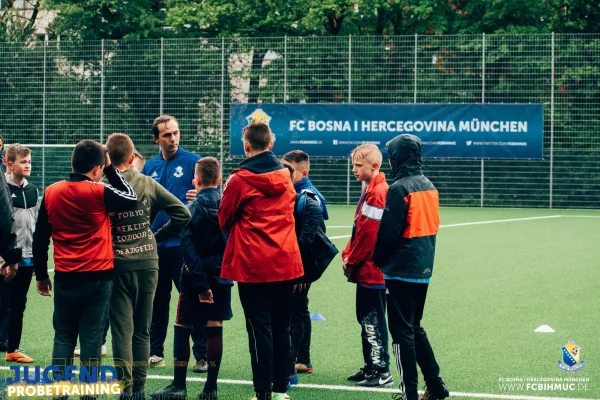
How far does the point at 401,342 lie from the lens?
19.1 feet

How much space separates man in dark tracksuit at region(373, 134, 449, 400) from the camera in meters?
5.81

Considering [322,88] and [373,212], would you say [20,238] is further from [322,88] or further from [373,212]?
[322,88]

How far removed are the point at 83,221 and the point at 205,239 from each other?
37.7 inches

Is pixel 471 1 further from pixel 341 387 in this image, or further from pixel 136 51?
pixel 341 387

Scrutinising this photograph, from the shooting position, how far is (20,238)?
24.9ft

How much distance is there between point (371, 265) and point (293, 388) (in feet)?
3.13

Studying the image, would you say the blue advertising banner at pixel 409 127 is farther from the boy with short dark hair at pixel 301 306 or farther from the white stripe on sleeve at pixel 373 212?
the white stripe on sleeve at pixel 373 212

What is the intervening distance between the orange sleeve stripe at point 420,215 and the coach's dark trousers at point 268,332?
31.4 inches

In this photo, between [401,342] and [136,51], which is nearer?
[401,342]

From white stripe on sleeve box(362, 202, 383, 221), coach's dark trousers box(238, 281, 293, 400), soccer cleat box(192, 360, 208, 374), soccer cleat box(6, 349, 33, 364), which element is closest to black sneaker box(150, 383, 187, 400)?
coach's dark trousers box(238, 281, 293, 400)

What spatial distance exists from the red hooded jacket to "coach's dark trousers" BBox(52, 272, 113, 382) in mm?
730

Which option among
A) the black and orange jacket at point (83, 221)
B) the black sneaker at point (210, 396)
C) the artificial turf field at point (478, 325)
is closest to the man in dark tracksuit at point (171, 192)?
the artificial turf field at point (478, 325)

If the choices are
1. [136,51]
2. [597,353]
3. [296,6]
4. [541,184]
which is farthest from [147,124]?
[597,353]

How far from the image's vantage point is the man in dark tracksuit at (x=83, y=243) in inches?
218
